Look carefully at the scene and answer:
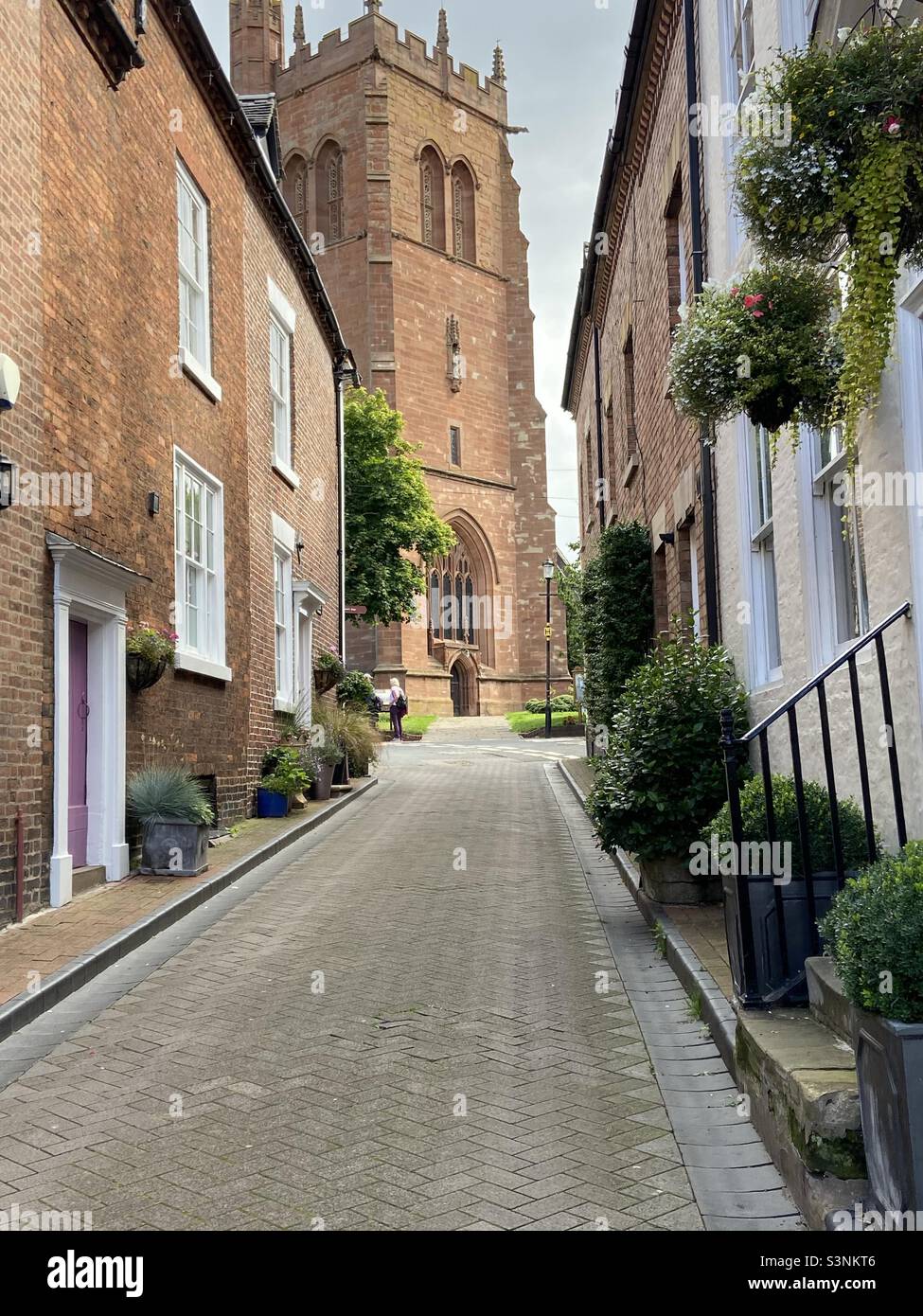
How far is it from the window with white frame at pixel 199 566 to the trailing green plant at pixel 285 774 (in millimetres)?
1957

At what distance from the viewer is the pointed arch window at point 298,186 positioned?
44344 millimetres

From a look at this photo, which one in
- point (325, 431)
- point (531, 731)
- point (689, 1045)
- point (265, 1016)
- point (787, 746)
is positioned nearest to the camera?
point (689, 1045)

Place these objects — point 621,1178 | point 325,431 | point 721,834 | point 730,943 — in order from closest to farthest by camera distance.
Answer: point 621,1178 < point 730,943 < point 721,834 < point 325,431

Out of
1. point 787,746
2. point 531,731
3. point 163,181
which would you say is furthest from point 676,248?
point 531,731

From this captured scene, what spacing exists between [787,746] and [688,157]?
17.9ft

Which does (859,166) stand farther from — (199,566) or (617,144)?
(617,144)

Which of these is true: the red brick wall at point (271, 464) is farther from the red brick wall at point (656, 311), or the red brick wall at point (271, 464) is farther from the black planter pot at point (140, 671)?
the red brick wall at point (656, 311)

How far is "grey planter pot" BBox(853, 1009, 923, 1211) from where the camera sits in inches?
113

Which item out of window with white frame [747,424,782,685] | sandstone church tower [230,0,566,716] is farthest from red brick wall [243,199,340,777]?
sandstone church tower [230,0,566,716]

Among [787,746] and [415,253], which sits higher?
[415,253]

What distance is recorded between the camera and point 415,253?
4325 cm

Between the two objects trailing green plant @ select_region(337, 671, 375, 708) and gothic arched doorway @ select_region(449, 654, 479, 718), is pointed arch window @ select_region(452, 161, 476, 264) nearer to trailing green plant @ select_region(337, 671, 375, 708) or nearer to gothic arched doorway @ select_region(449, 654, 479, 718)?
gothic arched doorway @ select_region(449, 654, 479, 718)

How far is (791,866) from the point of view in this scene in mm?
5254

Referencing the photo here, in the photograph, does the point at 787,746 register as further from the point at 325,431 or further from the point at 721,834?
the point at 325,431
